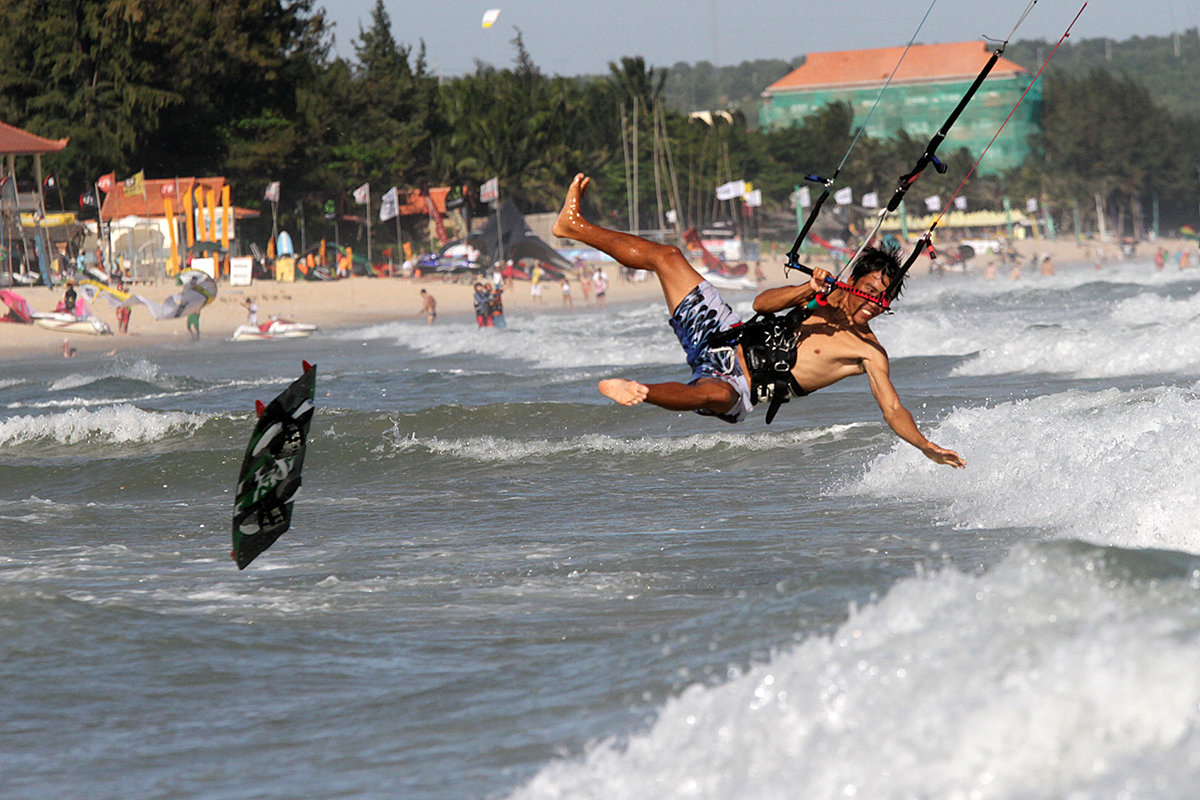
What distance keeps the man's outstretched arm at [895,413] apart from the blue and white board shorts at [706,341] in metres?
0.66

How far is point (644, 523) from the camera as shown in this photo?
32.1 feet

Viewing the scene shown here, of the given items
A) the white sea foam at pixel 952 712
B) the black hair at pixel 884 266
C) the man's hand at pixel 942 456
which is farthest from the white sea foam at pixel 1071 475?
the white sea foam at pixel 952 712

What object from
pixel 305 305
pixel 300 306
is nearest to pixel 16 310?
pixel 300 306

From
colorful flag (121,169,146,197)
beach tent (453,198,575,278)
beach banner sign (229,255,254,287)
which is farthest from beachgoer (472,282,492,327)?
beach tent (453,198,575,278)

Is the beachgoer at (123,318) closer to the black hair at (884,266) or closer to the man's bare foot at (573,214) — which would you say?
the man's bare foot at (573,214)

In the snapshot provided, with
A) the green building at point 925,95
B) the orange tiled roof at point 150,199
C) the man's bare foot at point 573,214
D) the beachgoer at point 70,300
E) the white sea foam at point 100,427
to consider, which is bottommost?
the white sea foam at point 100,427

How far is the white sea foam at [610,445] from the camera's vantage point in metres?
13.5

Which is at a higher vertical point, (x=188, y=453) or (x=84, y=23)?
(x=84, y=23)

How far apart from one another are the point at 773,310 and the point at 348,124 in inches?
2511

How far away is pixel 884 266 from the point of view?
7109 millimetres

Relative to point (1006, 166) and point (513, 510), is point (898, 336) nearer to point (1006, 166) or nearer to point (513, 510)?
point (513, 510)

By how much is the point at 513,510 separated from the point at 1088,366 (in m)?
11.9

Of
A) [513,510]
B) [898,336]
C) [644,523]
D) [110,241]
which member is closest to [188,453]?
[513,510]

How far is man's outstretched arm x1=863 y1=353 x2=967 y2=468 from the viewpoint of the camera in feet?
22.6
